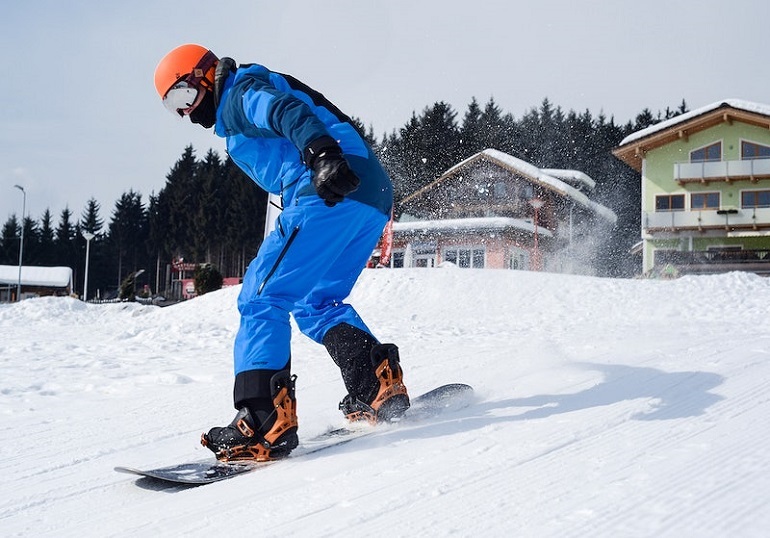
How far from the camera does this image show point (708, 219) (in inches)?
1131

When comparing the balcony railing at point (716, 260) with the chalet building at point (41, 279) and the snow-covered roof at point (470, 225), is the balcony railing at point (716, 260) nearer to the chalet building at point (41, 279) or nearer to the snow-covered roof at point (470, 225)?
the snow-covered roof at point (470, 225)

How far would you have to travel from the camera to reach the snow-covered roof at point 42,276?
4916cm

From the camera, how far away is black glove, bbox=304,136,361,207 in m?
2.15

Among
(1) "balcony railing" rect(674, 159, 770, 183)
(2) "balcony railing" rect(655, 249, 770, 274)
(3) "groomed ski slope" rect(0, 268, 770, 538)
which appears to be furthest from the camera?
(1) "balcony railing" rect(674, 159, 770, 183)

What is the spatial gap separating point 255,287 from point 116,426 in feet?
4.00

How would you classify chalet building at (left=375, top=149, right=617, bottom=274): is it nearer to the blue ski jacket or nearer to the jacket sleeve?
the blue ski jacket

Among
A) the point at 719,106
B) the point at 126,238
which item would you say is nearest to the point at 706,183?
the point at 719,106

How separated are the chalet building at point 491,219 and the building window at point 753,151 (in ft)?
24.0

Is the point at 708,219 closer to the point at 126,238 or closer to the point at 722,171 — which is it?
the point at 722,171

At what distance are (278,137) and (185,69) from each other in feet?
1.45

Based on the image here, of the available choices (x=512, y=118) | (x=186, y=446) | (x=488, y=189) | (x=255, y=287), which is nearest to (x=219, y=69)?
(x=255, y=287)

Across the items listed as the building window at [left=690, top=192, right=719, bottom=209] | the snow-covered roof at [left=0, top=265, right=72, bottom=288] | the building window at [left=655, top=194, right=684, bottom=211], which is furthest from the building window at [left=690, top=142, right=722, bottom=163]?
the snow-covered roof at [left=0, top=265, right=72, bottom=288]

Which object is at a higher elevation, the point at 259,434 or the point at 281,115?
the point at 281,115

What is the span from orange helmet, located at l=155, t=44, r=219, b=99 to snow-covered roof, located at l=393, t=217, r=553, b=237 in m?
26.3
